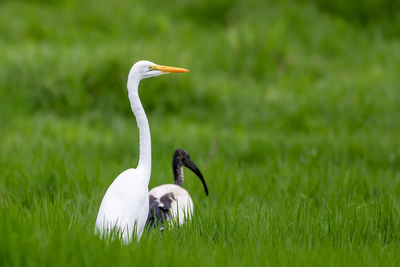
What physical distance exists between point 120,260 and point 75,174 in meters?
2.72

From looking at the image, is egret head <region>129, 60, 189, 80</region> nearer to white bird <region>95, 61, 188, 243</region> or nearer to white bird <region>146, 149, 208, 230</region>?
white bird <region>95, 61, 188, 243</region>

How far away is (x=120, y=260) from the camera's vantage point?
315 centimetres

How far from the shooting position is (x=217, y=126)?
10.3 m

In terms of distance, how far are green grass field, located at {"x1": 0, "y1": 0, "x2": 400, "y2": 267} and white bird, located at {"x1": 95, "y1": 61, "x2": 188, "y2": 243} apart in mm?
149

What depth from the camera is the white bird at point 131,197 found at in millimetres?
3637

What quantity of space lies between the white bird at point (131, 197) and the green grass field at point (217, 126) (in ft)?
0.49

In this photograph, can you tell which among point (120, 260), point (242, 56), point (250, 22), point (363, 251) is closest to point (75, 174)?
point (120, 260)

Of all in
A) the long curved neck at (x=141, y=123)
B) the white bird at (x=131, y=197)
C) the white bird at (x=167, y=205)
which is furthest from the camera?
the white bird at (x=167, y=205)

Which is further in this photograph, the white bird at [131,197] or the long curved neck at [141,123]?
the long curved neck at [141,123]

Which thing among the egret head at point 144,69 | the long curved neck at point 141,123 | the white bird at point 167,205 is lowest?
the white bird at point 167,205

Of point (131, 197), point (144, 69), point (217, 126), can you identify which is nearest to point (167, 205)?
point (131, 197)

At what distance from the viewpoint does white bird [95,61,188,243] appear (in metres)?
3.64

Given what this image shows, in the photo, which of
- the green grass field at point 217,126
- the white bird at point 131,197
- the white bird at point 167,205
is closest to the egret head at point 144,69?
the white bird at point 131,197

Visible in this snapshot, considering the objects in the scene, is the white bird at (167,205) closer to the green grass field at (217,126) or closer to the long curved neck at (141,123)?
the green grass field at (217,126)
